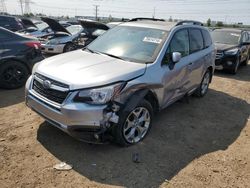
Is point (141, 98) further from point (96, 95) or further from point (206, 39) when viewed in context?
point (206, 39)

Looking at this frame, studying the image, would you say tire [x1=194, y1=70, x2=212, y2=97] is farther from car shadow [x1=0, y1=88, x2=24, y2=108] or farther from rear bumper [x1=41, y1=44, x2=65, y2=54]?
rear bumper [x1=41, y1=44, x2=65, y2=54]

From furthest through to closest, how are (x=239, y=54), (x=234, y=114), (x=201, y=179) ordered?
(x=239, y=54), (x=234, y=114), (x=201, y=179)

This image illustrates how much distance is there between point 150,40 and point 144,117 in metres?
1.33

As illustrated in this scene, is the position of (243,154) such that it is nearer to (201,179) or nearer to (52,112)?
(201,179)

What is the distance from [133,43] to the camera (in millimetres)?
4426

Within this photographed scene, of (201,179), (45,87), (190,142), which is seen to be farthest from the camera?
(190,142)

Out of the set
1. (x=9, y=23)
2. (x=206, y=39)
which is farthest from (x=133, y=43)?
(x=9, y=23)

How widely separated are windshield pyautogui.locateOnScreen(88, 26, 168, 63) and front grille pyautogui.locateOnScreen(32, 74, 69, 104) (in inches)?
49.4

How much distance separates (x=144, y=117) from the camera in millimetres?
4027

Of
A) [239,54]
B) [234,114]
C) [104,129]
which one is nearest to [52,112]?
[104,129]

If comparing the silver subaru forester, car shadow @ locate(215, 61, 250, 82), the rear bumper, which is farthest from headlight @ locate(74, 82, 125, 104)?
the rear bumper

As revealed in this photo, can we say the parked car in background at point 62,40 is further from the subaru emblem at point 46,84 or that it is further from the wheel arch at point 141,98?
the subaru emblem at point 46,84

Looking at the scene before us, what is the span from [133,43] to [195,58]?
5.27ft

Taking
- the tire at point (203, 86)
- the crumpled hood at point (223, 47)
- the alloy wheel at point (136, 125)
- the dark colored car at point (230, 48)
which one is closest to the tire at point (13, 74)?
the alloy wheel at point (136, 125)
